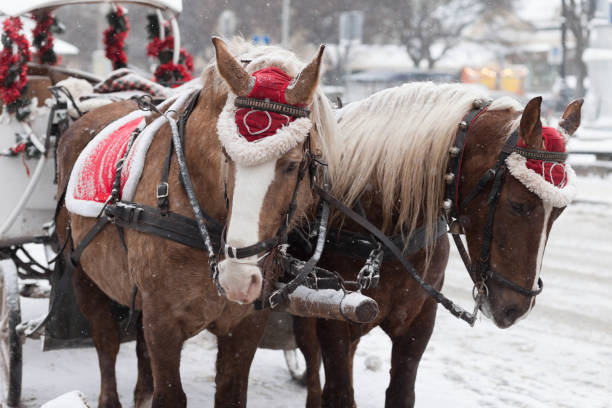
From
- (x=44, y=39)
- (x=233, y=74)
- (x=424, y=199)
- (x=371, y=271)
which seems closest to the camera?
(x=233, y=74)

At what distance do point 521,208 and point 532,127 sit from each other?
12.5 inches

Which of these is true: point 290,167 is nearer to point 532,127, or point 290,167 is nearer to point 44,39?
point 532,127

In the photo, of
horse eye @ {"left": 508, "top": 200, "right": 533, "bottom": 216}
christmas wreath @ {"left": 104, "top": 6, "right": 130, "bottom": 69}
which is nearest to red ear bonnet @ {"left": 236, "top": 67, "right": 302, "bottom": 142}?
horse eye @ {"left": 508, "top": 200, "right": 533, "bottom": 216}

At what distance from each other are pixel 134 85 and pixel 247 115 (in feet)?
7.94

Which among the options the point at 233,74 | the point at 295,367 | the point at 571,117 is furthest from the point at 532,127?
the point at 295,367

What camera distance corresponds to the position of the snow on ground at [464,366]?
4.84 m

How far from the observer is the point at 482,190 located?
3.09 m

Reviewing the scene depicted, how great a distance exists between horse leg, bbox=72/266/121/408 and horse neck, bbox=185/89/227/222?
1.53 meters

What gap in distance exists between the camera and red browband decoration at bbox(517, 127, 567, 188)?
295cm

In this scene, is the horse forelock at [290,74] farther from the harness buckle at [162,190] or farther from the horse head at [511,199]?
the horse head at [511,199]

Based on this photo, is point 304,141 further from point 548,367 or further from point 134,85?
point 548,367

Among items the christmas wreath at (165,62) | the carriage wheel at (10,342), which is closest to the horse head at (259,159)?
the carriage wheel at (10,342)

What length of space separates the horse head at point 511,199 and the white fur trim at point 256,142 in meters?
0.84

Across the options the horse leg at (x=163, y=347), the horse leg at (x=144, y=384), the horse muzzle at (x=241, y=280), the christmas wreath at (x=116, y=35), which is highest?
the christmas wreath at (x=116, y=35)
